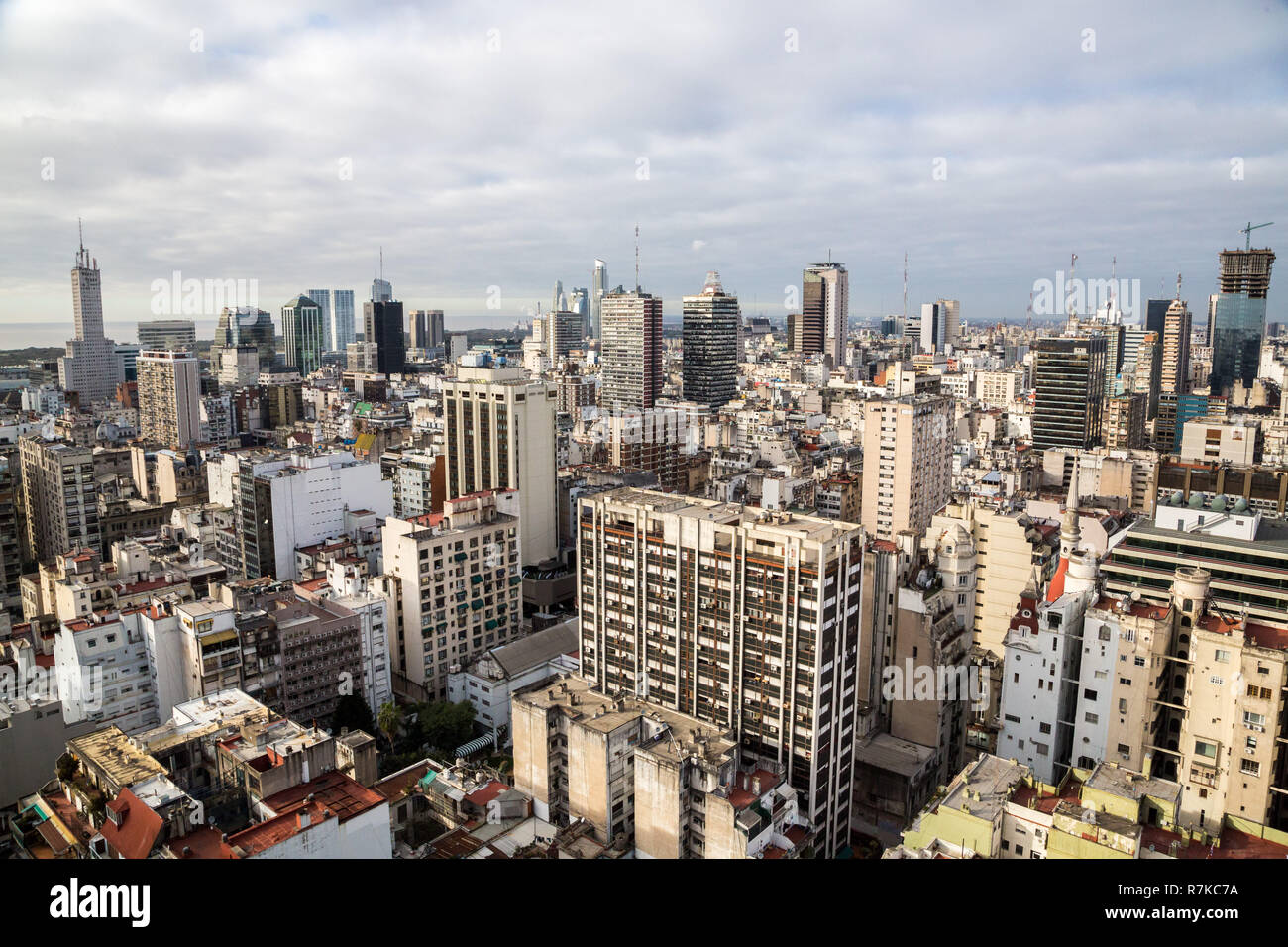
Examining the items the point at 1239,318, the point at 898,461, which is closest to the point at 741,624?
the point at 898,461

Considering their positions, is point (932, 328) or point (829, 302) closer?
point (829, 302)

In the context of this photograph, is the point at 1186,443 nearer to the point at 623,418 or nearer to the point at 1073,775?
the point at 623,418

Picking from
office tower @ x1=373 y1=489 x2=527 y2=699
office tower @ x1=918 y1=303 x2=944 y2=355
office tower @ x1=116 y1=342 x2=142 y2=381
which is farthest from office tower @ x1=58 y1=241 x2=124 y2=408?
office tower @ x1=918 y1=303 x2=944 y2=355

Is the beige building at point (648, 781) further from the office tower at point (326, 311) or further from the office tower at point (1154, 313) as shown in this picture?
the office tower at point (326, 311)

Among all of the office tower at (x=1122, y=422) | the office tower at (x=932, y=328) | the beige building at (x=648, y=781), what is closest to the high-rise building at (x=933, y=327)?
the office tower at (x=932, y=328)

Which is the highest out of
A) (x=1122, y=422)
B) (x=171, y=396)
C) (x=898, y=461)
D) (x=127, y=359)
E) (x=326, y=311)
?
(x=326, y=311)

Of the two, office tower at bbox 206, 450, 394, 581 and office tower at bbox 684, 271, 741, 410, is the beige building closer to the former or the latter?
office tower at bbox 206, 450, 394, 581

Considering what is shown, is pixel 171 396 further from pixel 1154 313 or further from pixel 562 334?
pixel 1154 313

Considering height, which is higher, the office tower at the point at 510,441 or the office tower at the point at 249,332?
the office tower at the point at 249,332
